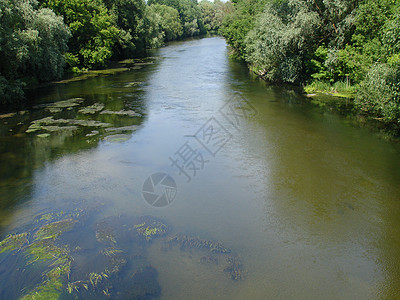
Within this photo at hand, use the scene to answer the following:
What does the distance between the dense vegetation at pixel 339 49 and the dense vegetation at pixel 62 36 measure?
1611cm

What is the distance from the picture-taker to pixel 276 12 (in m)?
26.0

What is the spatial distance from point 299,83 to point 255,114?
28.4 ft

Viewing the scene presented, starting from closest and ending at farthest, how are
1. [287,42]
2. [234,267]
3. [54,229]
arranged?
1. [234,267]
2. [54,229]
3. [287,42]

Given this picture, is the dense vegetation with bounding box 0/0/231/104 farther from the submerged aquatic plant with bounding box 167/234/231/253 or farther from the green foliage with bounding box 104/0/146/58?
the submerged aquatic plant with bounding box 167/234/231/253

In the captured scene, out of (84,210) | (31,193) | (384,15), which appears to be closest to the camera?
(84,210)

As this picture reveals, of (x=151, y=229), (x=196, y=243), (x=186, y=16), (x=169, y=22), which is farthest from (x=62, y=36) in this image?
(x=186, y=16)

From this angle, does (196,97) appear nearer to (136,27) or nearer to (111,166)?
(111,166)

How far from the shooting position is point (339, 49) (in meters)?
21.8

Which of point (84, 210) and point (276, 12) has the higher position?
point (276, 12)

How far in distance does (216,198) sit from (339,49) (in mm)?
16393

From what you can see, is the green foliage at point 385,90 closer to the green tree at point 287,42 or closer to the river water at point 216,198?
the river water at point 216,198

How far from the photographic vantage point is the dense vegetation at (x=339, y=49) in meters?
14.7

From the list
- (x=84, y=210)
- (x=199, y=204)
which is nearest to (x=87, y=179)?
(x=84, y=210)

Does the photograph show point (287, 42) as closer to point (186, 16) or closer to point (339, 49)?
point (339, 49)
